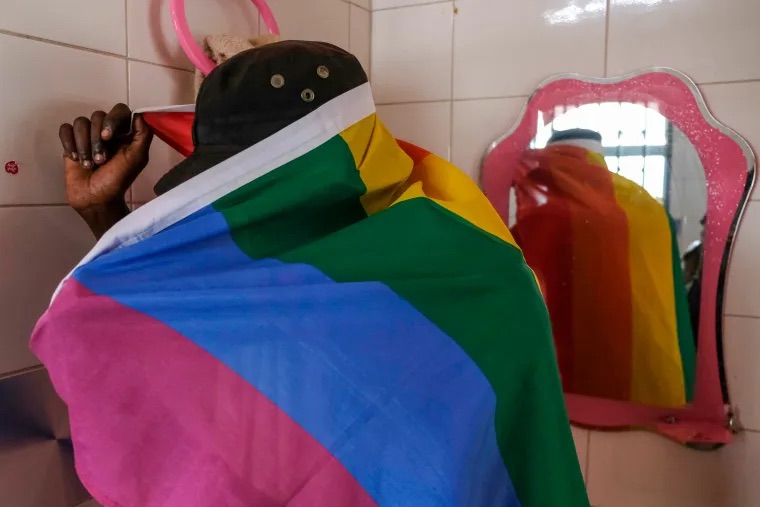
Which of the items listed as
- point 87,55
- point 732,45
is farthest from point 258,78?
point 732,45

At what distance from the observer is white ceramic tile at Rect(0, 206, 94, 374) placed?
0.79 metres

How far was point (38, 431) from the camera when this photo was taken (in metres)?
0.81

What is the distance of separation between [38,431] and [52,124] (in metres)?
0.38

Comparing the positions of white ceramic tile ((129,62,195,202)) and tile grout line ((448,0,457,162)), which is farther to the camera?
tile grout line ((448,0,457,162))

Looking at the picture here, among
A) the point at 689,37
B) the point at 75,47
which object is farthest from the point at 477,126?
the point at 75,47

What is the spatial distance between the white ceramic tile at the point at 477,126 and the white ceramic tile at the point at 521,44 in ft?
0.06

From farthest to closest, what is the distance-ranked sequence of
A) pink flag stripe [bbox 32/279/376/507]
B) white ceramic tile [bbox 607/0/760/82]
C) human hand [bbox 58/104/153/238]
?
white ceramic tile [bbox 607/0/760/82]
human hand [bbox 58/104/153/238]
pink flag stripe [bbox 32/279/376/507]

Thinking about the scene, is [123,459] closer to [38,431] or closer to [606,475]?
[38,431]

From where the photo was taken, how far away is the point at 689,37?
3.80 ft

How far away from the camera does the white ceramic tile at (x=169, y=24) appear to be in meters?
0.92

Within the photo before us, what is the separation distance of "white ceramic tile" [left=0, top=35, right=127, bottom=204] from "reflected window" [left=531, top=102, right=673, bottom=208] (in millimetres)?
822

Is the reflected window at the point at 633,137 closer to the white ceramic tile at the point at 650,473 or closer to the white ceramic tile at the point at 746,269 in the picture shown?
the white ceramic tile at the point at 746,269

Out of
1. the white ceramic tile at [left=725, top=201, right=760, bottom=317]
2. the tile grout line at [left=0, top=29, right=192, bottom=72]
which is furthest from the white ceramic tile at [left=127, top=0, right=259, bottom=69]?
the white ceramic tile at [left=725, top=201, right=760, bottom=317]

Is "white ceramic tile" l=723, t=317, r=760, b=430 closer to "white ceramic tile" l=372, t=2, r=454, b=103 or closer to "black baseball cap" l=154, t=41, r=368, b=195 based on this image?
"white ceramic tile" l=372, t=2, r=454, b=103
